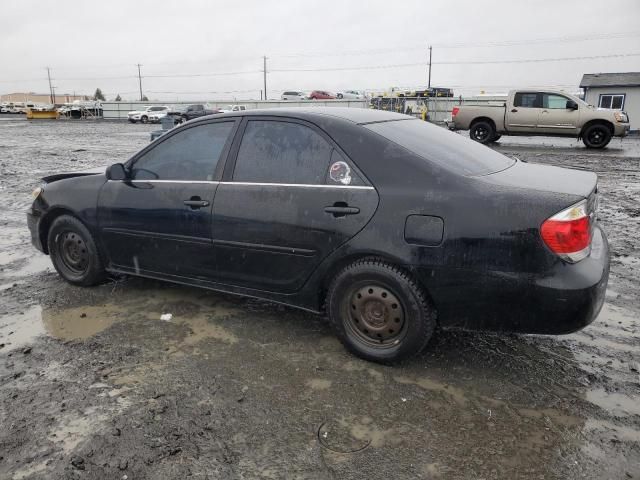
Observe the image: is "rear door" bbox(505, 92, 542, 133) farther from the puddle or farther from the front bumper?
the puddle

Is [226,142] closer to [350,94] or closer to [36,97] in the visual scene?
[350,94]

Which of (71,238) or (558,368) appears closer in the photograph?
(558,368)

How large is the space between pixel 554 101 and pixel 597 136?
6.05 ft

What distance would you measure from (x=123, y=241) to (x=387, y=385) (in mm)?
2535

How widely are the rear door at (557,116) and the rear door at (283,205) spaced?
16.4 metres

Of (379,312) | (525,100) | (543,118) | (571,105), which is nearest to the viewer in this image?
(379,312)

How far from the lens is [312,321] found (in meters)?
4.04

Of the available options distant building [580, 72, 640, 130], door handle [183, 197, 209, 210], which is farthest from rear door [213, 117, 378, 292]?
distant building [580, 72, 640, 130]

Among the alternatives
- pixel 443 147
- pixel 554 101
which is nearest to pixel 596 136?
pixel 554 101

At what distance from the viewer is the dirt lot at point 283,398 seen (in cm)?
245

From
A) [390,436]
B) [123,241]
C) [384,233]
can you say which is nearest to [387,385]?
[390,436]

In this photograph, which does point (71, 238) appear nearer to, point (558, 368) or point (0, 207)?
point (558, 368)

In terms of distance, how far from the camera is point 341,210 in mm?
3258

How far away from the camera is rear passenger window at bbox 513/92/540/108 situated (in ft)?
58.5
